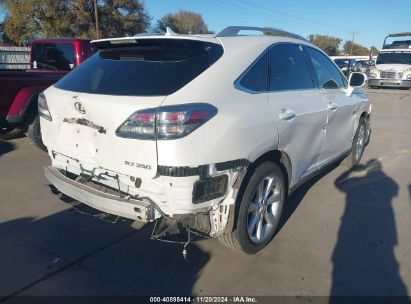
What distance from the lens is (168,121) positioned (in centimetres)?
257

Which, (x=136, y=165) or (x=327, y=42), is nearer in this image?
(x=136, y=165)

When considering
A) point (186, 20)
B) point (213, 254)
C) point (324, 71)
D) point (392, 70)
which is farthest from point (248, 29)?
point (186, 20)

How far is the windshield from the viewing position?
776 inches

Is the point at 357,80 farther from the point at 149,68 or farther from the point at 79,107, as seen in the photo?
the point at 79,107

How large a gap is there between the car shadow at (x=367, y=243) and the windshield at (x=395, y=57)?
659 inches

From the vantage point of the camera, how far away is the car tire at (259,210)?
3.05m

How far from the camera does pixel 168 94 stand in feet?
8.80

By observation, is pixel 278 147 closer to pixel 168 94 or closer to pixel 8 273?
pixel 168 94

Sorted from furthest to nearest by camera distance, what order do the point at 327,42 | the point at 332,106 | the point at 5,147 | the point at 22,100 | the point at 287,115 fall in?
the point at 327,42 < the point at 5,147 < the point at 22,100 < the point at 332,106 < the point at 287,115

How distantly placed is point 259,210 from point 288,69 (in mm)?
1344

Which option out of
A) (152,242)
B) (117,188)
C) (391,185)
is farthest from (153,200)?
(391,185)

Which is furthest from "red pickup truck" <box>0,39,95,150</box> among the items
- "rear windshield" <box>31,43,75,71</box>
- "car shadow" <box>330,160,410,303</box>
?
"car shadow" <box>330,160,410,303</box>

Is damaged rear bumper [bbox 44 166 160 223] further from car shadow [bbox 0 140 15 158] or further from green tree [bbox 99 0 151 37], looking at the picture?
green tree [bbox 99 0 151 37]

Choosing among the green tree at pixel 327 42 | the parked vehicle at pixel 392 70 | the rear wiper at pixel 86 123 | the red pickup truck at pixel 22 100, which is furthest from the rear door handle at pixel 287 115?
the green tree at pixel 327 42
